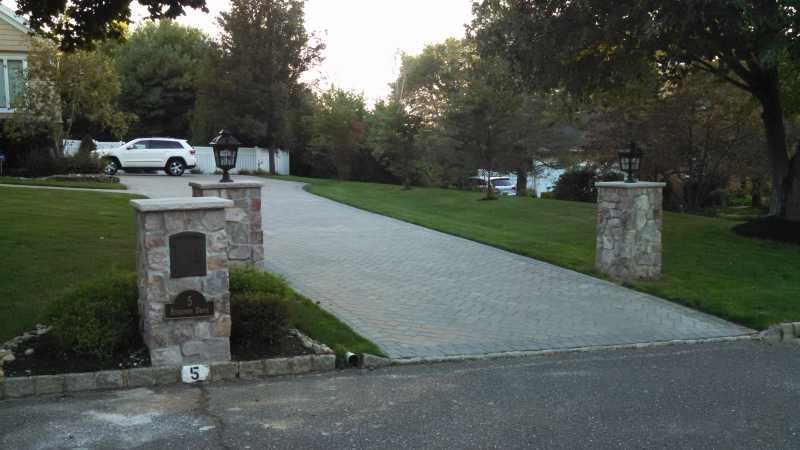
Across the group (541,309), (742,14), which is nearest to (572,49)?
(742,14)

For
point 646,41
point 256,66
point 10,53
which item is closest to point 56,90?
point 10,53

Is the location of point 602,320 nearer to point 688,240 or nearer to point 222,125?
point 688,240

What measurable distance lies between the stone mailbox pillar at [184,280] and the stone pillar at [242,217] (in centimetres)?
372

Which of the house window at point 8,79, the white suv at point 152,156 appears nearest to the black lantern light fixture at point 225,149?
the house window at point 8,79

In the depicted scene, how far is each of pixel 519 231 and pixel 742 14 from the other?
25.4 ft

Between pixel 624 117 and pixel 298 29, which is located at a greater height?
pixel 298 29

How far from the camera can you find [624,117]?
2464 cm

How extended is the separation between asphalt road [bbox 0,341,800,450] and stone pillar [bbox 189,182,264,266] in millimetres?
4346

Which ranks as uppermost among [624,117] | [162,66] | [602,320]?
[162,66]

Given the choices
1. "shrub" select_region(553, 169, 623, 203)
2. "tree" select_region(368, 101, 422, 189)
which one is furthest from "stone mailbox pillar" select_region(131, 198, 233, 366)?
"tree" select_region(368, 101, 422, 189)

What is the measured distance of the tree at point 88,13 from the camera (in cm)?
1255

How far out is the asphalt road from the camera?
5113 millimetres

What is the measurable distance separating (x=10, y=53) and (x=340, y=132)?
15300 millimetres

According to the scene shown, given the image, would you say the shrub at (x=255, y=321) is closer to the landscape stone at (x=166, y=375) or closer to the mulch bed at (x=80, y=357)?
the mulch bed at (x=80, y=357)
